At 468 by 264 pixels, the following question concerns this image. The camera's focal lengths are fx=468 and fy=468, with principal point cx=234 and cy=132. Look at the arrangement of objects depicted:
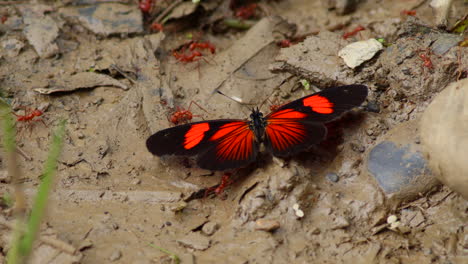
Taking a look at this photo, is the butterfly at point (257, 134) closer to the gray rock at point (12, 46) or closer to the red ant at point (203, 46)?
the red ant at point (203, 46)

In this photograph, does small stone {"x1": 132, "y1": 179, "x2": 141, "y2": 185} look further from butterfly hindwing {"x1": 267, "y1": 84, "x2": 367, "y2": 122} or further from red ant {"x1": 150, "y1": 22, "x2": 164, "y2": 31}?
red ant {"x1": 150, "y1": 22, "x2": 164, "y2": 31}

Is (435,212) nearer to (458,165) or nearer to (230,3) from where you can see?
(458,165)

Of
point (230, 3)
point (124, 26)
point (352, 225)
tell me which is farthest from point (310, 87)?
point (124, 26)

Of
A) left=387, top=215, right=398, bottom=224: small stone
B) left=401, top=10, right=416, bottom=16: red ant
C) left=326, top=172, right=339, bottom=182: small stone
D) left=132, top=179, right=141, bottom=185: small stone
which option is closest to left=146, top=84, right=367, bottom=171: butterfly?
left=132, top=179, right=141, bottom=185: small stone

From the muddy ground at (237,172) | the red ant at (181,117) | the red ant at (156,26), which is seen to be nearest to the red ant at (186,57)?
the muddy ground at (237,172)

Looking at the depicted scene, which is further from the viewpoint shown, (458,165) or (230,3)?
(230,3)

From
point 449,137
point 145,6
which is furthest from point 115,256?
point 145,6

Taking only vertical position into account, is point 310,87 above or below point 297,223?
above
